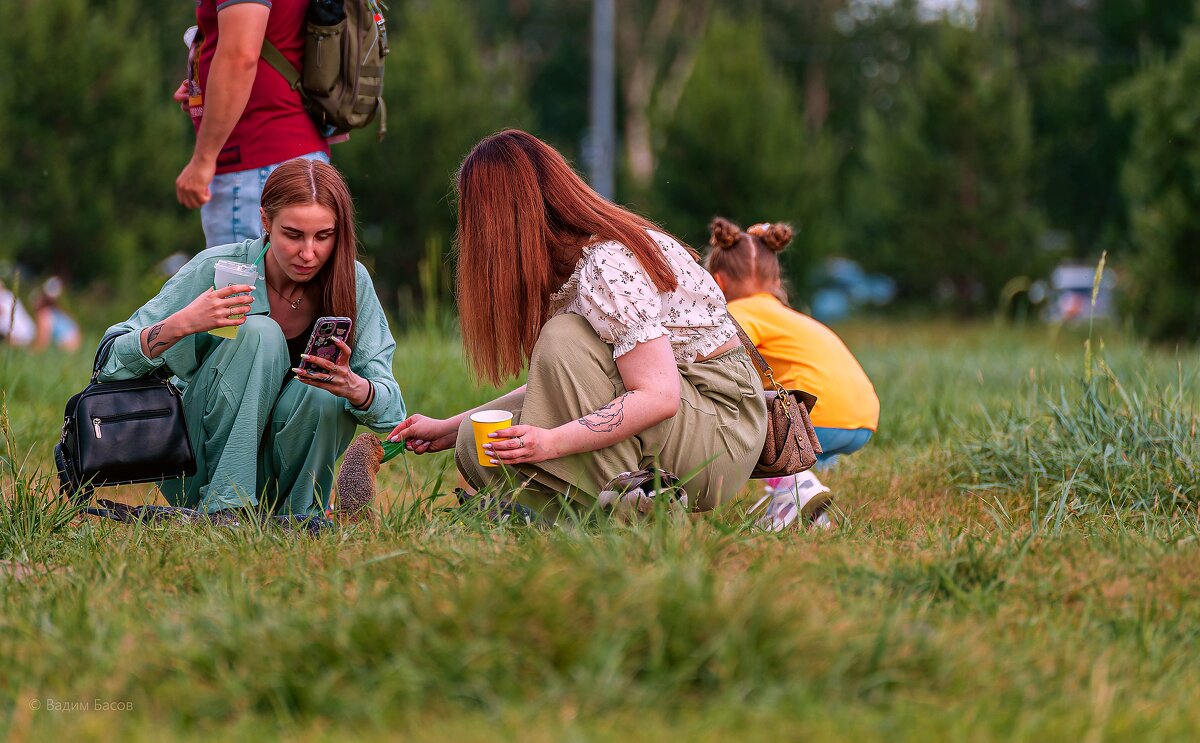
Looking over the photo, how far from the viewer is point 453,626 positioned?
195 centimetres

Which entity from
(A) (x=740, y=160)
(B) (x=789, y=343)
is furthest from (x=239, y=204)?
(A) (x=740, y=160)

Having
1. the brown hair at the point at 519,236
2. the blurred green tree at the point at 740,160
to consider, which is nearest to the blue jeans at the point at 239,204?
the brown hair at the point at 519,236

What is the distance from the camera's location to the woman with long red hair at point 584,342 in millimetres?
2887

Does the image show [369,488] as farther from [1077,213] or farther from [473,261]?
[1077,213]

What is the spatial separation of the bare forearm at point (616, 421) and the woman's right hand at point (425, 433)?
1.47 feet

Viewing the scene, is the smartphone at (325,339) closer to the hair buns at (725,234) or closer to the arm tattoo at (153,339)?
the arm tattoo at (153,339)

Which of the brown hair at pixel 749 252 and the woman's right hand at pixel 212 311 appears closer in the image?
the woman's right hand at pixel 212 311

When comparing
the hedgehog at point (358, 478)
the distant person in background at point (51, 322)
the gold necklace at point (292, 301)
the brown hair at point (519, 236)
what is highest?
the brown hair at point (519, 236)

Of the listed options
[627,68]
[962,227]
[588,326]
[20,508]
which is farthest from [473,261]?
[627,68]

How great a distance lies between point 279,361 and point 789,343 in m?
1.62

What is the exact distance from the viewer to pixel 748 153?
48.8 feet

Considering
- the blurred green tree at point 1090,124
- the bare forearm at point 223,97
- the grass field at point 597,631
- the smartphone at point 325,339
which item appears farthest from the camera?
the blurred green tree at point 1090,124

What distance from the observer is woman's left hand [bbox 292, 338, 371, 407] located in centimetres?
302

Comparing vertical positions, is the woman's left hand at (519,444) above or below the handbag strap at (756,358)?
below
